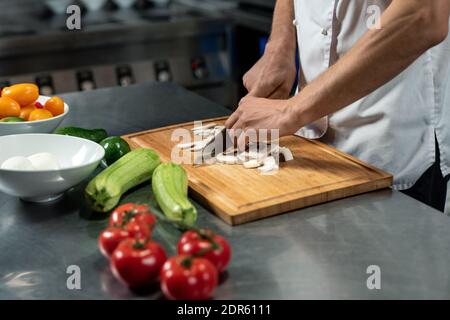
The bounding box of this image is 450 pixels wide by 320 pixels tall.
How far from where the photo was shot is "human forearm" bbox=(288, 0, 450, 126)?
1.30 metres

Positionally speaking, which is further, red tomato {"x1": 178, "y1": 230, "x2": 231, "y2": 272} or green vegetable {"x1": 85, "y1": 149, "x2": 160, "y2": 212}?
green vegetable {"x1": 85, "y1": 149, "x2": 160, "y2": 212}

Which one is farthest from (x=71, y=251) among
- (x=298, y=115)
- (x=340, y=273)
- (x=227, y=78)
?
(x=227, y=78)

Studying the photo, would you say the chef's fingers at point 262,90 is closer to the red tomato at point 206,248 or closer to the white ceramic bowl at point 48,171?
the white ceramic bowl at point 48,171

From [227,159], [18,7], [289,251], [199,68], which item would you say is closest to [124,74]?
[199,68]

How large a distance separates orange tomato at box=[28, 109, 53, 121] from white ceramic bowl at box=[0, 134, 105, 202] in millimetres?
132

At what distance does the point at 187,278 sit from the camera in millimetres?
956

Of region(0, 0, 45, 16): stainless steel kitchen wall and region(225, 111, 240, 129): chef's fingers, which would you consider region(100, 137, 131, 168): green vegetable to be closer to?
region(225, 111, 240, 129): chef's fingers

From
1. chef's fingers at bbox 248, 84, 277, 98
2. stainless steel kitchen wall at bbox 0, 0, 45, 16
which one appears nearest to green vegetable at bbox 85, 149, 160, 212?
chef's fingers at bbox 248, 84, 277, 98

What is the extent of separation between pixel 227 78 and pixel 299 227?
206 cm

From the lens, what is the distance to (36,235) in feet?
4.08

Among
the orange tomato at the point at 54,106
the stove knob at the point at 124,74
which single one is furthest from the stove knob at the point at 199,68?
the orange tomato at the point at 54,106

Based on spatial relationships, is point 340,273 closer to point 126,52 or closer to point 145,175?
point 145,175

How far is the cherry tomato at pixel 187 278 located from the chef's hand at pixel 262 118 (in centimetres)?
60

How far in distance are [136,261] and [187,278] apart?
0.29 feet
